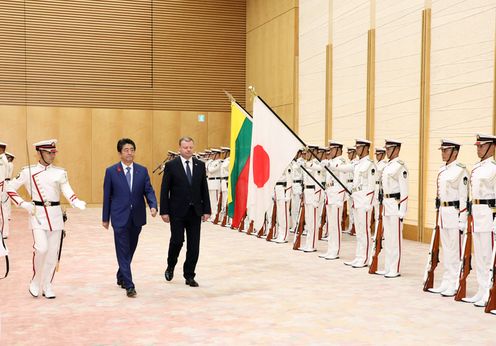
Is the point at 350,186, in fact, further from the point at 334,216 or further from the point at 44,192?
the point at 44,192

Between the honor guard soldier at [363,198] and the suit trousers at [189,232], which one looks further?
the honor guard soldier at [363,198]

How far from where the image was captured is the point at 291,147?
7410 mm

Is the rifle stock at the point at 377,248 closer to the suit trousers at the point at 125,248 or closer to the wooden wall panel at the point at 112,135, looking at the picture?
the suit trousers at the point at 125,248

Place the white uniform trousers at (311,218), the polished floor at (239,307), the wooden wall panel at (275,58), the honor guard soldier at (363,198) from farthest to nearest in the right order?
the wooden wall panel at (275,58) → the white uniform trousers at (311,218) → the honor guard soldier at (363,198) → the polished floor at (239,307)

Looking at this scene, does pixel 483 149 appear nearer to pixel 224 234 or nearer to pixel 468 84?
pixel 468 84

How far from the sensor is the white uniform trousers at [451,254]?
21.2 feet

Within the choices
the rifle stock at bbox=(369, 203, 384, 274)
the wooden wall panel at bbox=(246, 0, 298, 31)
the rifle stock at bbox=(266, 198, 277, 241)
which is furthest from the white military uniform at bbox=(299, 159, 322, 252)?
the wooden wall panel at bbox=(246, 0, 298, 31)

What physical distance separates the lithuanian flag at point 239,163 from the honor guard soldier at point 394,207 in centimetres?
163

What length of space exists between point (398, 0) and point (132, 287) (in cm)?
792

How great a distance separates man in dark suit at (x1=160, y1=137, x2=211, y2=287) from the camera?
6.76m

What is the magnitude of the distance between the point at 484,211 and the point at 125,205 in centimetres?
339

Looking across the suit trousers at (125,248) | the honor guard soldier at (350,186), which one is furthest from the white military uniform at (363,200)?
the suit trousers at (125,248)

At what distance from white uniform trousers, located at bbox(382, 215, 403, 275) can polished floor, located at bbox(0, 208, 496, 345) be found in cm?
20

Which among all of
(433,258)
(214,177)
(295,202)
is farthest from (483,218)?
(214,177)
